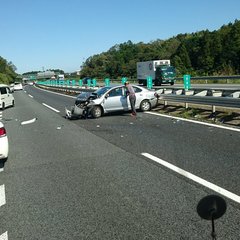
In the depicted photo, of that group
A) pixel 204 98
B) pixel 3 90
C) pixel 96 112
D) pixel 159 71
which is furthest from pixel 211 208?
pixel 159 71

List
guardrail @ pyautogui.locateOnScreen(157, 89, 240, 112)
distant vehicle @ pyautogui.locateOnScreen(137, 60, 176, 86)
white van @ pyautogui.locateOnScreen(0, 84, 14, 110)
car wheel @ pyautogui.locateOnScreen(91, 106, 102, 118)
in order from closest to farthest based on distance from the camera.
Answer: guardrail @ pyautogui.locateOnScreen(157, 89, 240, 112) < car wheel @ pyautogui.locateOnScreen(91, 106, 102, 118) < white van @ pyautogui.locateOnScreen(0, 84, 14, 110) < distant vehicle @ pyautogui.locateOnScreen(137, 60, 176, 86)

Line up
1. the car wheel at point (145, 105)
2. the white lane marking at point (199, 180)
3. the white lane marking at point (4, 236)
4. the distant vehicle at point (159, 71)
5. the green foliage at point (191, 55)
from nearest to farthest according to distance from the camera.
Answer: the white lane marking at point (4, 236) → the white lane marking at point (199, 180) → the car wheel at point (145, 105) → the distant vehicle at point (159, 71) → the green foliage at point (191, 55)

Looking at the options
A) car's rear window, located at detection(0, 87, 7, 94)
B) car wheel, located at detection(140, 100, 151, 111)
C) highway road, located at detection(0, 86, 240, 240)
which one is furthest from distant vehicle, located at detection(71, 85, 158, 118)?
car's rear window, located at detection(0, 87, 7, 94)

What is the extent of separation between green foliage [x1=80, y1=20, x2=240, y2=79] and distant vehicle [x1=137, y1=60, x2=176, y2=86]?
8240mm

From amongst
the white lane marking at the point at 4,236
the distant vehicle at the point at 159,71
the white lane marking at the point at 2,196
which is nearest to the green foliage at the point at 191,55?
the distant vehicle at the point at 159,71

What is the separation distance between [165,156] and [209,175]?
1798 millimetres

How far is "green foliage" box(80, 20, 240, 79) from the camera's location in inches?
3140

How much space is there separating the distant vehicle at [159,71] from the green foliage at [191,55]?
324 inches

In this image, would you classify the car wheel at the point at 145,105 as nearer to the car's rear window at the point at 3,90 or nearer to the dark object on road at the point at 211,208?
the car's rear window at the point at 3,90

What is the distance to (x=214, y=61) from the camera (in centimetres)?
9094

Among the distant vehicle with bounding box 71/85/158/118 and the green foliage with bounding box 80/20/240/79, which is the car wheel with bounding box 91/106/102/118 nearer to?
the distant vehicle with bounding box 71/85/158/118

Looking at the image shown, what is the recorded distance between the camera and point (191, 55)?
10106 cm

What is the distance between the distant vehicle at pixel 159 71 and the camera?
43062 millimetres

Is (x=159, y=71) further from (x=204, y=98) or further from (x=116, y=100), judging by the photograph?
(x=204, y=98)
